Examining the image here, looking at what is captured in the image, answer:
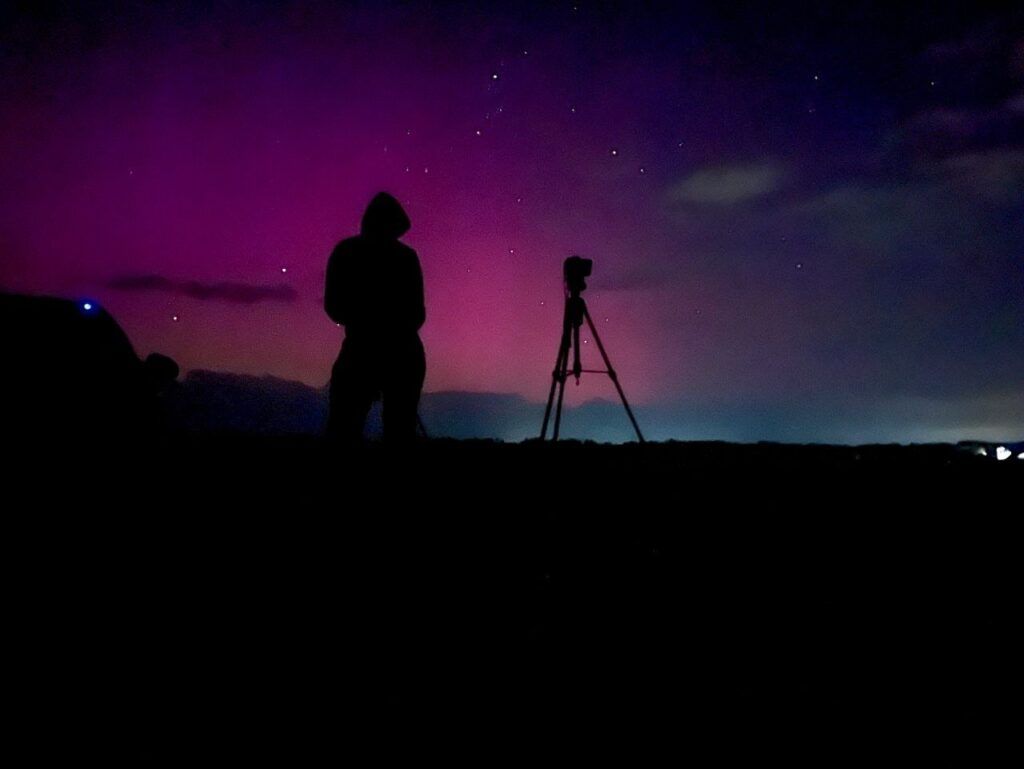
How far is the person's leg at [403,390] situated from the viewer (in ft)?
15.9

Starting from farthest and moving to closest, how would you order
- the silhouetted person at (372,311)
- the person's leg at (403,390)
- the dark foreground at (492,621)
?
the person's leg at (403,390)
the silhouetted person at (372,311)
the dark foreground at (492,621)

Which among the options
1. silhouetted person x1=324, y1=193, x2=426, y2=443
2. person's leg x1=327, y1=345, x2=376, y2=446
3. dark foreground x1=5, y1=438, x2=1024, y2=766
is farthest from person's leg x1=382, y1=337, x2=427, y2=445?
dark foreground x1=5, y1=438, x2=1024, y2=766

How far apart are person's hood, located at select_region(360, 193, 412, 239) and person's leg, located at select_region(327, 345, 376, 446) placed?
900mm

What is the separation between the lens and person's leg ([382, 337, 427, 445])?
4832 mm

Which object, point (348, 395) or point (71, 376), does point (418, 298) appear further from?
point (71, 376)

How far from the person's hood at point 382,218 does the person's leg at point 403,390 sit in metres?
0.86

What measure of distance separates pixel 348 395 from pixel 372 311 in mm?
664

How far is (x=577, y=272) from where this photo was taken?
824 cm

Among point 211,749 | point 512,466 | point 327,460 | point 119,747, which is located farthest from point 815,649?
point 327,460

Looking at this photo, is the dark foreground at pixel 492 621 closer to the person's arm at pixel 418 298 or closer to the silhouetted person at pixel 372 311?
the silhouetted person at pixel 372 311

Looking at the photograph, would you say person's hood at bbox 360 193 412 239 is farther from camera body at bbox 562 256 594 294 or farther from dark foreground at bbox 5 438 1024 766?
camera body at bbox 562 256 594 294

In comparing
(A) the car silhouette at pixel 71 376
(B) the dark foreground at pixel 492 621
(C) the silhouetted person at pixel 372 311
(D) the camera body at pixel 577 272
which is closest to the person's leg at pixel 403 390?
(C) the silhouetted person at pixel 372 311

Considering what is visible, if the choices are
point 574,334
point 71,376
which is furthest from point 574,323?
point 71,376

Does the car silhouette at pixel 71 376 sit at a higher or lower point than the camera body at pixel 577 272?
lower
